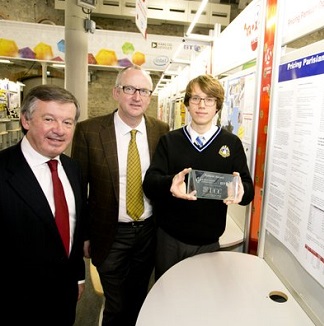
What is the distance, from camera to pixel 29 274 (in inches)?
54.1

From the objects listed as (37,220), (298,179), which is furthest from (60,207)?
(298,179)

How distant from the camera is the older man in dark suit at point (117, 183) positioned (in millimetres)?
1885

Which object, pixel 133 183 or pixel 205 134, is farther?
pixel 133 183

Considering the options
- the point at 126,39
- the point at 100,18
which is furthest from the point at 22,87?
the point at 126,39

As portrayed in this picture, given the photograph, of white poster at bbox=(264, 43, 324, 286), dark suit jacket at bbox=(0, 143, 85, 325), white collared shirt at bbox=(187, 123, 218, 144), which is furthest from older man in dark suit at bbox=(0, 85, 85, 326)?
white poster at bbox=(264, 43, 324, 286)

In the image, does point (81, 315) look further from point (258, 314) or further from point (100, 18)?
point (100, 18)

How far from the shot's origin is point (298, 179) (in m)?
1.49

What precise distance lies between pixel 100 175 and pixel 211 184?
74 cm

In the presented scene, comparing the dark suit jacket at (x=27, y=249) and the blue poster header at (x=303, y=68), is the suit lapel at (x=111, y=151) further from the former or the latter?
the blue poster header at (x=303, y=68)

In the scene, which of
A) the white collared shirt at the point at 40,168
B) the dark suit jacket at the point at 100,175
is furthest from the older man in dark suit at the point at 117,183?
the white collared shirt at the point at 40,168

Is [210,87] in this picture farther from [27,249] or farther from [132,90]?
[27,249]

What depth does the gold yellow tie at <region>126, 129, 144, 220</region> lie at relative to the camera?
1920mm

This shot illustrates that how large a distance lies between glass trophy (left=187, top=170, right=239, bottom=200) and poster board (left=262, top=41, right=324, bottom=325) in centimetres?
32

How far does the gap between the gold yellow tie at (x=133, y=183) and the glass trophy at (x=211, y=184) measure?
0.52 meters
